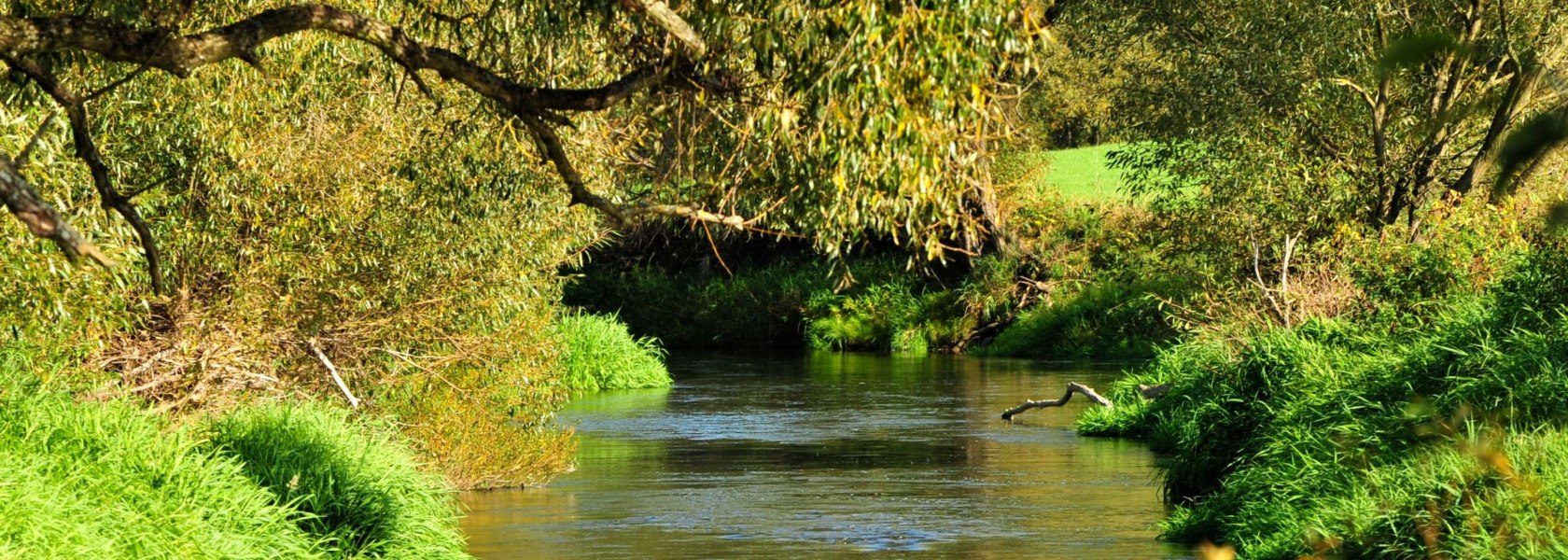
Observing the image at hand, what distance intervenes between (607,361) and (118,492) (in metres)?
22.9

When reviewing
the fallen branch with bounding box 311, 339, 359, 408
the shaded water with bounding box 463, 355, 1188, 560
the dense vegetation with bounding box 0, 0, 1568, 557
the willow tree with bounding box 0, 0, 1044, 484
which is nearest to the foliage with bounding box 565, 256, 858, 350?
the shaded water with bounding box 463, 355, 1188, 560

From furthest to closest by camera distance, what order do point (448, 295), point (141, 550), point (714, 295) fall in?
point (714, 295) < point (448, 295) < point (141, 550)

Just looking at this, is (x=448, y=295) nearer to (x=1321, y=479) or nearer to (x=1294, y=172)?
(x=1321, y=479)

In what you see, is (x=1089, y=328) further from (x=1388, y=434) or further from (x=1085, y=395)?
(x=1388, y=434)

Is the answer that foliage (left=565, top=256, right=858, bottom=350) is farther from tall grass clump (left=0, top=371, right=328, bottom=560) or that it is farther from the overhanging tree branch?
A: the overhanging tree branch

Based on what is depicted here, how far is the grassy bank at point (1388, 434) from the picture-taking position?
1067 centimetres

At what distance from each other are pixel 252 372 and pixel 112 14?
16.4 feet

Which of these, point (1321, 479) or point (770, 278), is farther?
point (770, 278)

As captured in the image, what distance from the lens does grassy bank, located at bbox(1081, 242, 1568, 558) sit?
10672 mm

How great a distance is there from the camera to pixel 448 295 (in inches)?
634

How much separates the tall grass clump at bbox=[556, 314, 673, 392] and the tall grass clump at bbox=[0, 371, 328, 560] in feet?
67.0

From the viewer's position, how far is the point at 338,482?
512 inches

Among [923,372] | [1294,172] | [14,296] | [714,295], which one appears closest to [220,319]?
[14,296]

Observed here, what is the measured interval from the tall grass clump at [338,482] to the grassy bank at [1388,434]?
583cm
